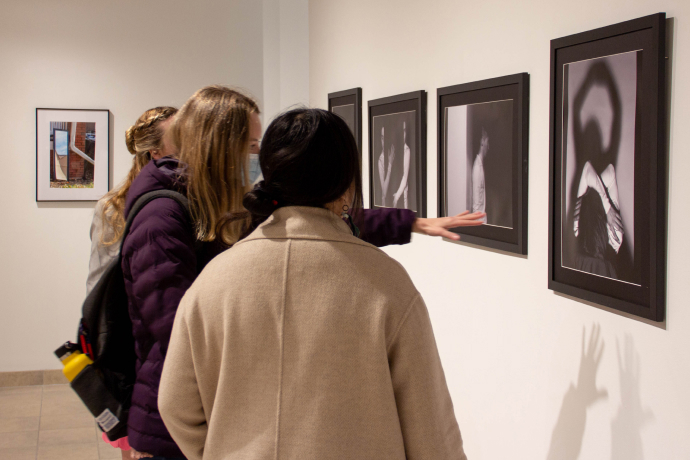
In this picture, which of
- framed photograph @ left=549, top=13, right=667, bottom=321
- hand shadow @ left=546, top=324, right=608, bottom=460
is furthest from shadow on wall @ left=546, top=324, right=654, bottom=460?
framed photograph @ left=549, top=13, right=667, bottom=321

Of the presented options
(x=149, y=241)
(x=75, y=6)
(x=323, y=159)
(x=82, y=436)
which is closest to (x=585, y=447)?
(x=323, y=159)

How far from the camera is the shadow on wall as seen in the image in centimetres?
173

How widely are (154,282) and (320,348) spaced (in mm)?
560

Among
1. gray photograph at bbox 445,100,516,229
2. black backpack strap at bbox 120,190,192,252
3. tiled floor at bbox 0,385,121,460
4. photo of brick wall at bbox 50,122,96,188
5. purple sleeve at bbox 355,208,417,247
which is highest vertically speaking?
photo of brick wall at bbox 50,122,96,188

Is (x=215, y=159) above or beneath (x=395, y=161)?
beneath

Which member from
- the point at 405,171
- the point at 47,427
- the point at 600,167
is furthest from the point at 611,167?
the point at 47,427

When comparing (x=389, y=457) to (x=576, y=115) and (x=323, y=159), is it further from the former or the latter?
(x=576, y=115)

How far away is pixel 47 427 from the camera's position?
15.1 ft

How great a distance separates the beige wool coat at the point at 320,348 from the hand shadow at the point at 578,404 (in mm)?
851

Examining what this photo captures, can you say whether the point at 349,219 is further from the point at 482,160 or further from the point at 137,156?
the point at 137,156

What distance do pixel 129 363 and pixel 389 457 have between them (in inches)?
36.9

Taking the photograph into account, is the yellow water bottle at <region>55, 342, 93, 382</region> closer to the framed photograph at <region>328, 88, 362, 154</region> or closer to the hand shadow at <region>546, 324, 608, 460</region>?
the hand shadow at <region>546, 324, 608, 460</region>

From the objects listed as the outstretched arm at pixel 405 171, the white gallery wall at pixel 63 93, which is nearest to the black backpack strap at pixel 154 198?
the outstretched arm at pixel 405 171

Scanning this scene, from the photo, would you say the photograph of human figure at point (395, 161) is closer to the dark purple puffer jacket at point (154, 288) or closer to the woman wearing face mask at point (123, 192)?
the woman wearing face mask at point (123, 192)
